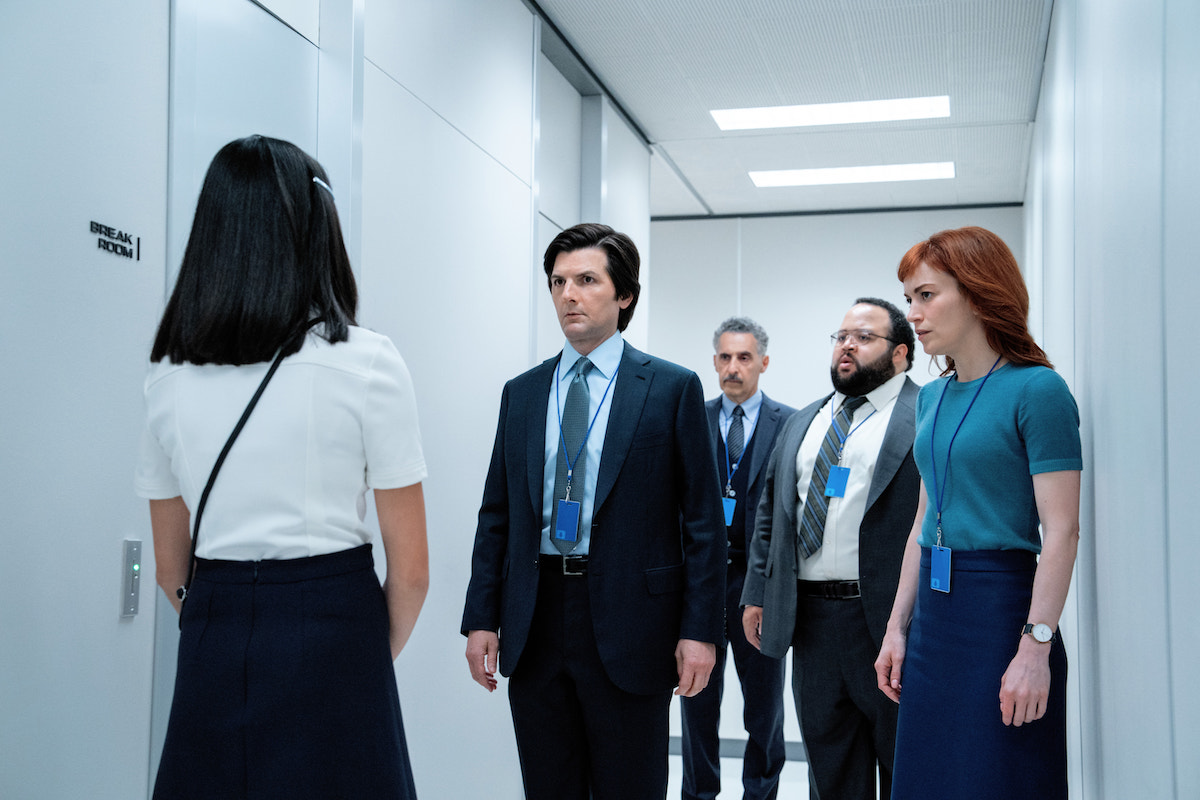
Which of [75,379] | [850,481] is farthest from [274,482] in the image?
[850,481]

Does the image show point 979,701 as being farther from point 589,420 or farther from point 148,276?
point 148,276

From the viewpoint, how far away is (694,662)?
2.27m

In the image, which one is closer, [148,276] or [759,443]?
[148,276]

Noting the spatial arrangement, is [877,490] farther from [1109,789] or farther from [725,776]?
[725,776]

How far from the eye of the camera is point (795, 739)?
5871 millimetres

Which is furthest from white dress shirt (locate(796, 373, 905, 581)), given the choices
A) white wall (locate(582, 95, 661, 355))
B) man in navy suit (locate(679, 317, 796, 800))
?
white wall (locate(582, 95, 661, 355))

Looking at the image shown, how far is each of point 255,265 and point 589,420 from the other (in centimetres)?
111

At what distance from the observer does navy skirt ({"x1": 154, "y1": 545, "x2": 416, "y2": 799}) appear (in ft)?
4.51

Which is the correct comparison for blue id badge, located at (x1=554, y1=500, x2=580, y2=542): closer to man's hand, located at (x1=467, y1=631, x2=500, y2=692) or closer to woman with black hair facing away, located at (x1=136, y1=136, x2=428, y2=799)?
man's hand, located at (x1=467, y1=631, x2=500, y2=692)

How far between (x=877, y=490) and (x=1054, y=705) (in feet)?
3.09

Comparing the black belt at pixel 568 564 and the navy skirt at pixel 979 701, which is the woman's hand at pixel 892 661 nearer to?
the navy skirt at pixel 979 701

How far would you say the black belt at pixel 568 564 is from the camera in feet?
7.45

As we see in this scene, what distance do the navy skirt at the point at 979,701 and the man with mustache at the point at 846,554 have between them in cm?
73

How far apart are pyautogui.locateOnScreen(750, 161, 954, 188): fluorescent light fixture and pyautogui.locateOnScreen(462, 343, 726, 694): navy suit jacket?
4992 mm
